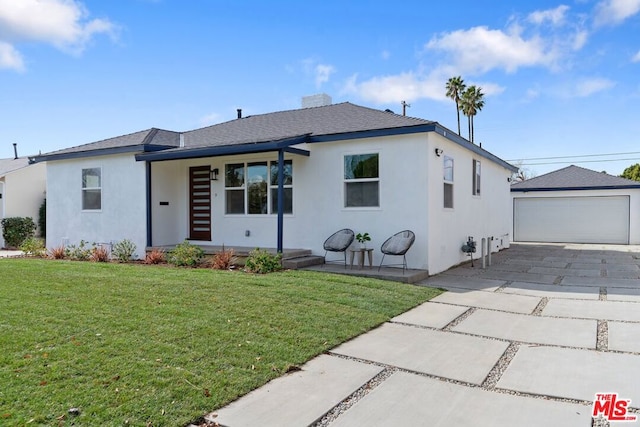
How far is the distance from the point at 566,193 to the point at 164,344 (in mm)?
19800

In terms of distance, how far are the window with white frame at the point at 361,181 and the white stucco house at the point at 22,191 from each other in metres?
13.4

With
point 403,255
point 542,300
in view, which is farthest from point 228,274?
point 542,300

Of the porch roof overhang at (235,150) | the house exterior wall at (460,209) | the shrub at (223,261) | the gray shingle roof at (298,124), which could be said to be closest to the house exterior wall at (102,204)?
the porch roof overhang at (235,150)

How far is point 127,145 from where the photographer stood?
461 inches

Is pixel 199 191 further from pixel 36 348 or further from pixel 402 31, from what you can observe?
pixel 36 348

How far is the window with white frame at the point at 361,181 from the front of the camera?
9484mm

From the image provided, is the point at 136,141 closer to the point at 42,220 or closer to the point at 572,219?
the point at 42,220

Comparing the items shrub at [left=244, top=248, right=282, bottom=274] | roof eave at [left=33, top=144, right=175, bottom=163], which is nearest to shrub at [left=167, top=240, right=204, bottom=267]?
shrub at [left=244, top=248, right=282, bottom=274]

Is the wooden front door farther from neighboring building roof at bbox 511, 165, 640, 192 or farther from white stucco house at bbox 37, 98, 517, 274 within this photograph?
neighboring building roof at bbox 511, 165, 640, 192

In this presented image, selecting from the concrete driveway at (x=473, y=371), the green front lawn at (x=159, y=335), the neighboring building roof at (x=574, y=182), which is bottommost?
Answer: the concrete driveway at (x=473, y=371)

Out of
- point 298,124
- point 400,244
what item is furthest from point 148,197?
point 400,244

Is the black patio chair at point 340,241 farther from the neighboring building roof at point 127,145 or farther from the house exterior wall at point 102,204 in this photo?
the neighboring building roof at point 127,145

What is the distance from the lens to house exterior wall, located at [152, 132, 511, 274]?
9047mm

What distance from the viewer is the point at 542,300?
694 cm
